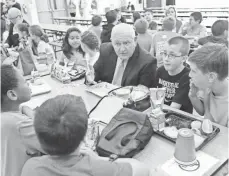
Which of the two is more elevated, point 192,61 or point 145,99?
point 192,61

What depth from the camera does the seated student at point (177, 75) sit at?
196cm

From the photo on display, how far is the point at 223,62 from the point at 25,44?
2677 millimetres

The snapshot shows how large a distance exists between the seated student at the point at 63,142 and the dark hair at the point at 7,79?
0.57m

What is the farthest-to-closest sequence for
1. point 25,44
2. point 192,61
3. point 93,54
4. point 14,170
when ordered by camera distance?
point 25,44 < point 93,54 < point 192,61 < point 14,170

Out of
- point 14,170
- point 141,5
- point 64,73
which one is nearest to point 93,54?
point 64,73

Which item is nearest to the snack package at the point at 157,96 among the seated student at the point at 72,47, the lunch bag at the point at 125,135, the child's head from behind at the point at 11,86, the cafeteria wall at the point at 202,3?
the lunch bag at the point at 125,135

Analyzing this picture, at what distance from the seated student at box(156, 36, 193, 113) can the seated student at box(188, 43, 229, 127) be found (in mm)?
285

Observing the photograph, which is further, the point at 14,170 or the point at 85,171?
the point at 14,170

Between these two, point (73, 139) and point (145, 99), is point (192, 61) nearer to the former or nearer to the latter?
point (145, 99)

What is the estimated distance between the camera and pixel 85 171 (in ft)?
2.88

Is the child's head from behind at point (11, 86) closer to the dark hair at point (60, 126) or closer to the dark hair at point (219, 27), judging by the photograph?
the dark hair at point (60, 126)

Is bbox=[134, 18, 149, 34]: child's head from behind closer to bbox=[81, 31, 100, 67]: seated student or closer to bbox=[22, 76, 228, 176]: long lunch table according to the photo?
bbox=[81, 31, 100, 67]: seated student

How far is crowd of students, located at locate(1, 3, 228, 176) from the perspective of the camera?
892 millimetres

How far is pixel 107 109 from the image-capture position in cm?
182
